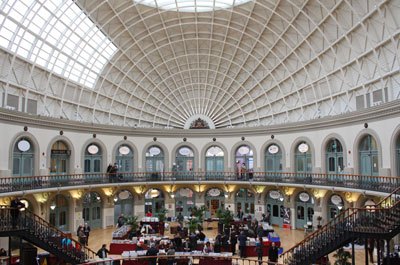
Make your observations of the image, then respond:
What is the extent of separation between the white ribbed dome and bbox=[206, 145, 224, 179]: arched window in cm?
532

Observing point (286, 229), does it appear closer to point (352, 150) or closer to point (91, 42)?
point (352, 150)

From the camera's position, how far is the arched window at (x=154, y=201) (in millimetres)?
37844

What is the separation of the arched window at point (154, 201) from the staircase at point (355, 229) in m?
23.3

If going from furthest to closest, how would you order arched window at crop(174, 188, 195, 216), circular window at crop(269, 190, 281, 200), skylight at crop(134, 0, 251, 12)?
arched window at crop(174, 188, 195, 216)
circular window at crop(269, 190, 281, 200)
skylight at crop(134, 0, 251, 12)

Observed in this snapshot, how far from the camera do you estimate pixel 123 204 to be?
3669 centimetres

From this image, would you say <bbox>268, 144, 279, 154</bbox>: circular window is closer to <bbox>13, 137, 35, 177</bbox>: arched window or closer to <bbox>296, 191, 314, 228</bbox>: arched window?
<bbox>296, 191, 314, 228</bbox>: arched window

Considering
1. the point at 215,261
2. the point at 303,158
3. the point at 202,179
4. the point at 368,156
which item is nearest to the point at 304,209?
the point at 303,158

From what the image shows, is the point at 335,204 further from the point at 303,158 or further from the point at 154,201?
the point at 154,201

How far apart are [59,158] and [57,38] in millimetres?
10555

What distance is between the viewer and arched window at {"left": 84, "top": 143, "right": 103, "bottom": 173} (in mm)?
33594

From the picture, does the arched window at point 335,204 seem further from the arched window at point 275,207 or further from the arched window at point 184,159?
the arched window at point 184,159

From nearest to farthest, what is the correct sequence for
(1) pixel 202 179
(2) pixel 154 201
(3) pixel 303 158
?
(3) pixel 303 158, (1) pixel 202 179, (2) pixel 154 201

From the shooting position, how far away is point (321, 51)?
28.6 meters

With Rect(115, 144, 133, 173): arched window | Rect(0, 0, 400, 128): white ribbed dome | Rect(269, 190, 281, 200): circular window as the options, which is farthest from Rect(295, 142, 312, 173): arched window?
Rect(115, 144, 133, 173): arched window
